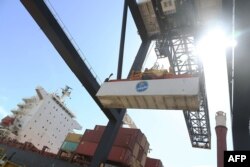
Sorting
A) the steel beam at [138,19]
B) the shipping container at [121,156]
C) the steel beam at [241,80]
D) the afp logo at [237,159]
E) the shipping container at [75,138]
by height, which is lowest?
the afp logo at [237,159]

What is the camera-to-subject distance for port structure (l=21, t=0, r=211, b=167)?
9086 millimetres

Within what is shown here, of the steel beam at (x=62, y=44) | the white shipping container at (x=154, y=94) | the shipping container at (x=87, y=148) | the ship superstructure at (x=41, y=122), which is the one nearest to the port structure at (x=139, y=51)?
the steel beam at (x=62, y=44)

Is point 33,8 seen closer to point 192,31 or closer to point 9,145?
point 192,31

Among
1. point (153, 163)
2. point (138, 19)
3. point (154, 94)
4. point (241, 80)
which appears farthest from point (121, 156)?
point (241, 80)

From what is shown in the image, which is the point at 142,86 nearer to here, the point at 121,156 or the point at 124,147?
the point at 121,156

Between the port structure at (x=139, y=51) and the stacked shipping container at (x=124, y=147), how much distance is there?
165 inches

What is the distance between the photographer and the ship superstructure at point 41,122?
32.1 m

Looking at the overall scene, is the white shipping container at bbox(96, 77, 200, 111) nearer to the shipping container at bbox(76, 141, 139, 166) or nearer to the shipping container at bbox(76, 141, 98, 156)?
the shipping container at bbox(76, 141, 139, 166)

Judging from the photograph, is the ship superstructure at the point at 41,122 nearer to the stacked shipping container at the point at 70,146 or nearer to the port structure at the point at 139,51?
the stacked shipping container at the point at 70,146

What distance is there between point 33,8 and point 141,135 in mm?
13355

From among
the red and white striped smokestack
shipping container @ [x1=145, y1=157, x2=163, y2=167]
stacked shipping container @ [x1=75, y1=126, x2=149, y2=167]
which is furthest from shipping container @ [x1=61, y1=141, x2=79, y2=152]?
the red and white striped smokestack

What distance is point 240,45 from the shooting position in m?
4.88

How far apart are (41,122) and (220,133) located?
2644 centimetres

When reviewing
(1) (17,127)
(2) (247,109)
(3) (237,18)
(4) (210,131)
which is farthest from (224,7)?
(1) (17,127)
